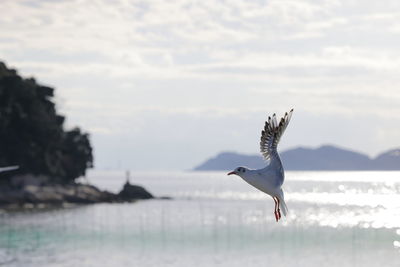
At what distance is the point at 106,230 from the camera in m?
144

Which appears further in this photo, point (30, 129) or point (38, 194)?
point (38, 194)

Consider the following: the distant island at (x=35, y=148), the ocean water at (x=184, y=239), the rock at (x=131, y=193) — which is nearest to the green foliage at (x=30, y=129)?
the distant island at (x=35, y=148)

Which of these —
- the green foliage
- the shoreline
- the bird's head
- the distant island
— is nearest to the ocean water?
the shoreline

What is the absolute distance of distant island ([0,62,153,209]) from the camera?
14625cm

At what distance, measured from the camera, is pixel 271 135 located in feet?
30.5

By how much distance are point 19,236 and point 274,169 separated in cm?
12141

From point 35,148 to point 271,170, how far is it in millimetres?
146111

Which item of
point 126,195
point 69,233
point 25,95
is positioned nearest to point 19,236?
point 69,233

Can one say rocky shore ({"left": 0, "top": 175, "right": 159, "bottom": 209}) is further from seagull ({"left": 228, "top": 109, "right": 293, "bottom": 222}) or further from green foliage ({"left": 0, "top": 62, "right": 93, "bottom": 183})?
seagull ({"left": 228, "top": 109, "right": 293, "bottom": 222})

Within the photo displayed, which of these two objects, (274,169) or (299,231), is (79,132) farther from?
(274,169)

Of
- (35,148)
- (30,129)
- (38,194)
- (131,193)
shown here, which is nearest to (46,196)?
(38,194)

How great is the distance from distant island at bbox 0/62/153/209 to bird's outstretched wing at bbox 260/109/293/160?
137528 millimetres

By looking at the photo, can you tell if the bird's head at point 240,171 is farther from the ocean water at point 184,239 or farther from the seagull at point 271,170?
the ocean water at point 184,239

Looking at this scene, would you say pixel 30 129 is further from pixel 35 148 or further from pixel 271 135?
pixel 271 135
